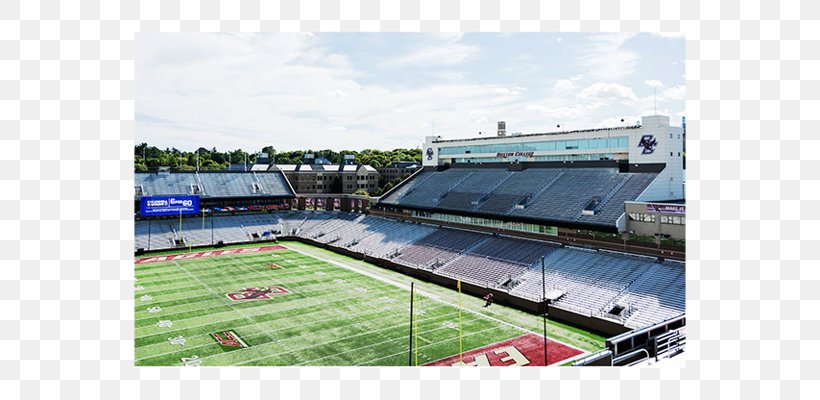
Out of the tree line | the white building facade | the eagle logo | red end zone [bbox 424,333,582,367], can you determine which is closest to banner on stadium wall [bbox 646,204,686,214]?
the white building facade

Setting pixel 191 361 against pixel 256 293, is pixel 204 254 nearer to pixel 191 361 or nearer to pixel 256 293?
pixel 256 293

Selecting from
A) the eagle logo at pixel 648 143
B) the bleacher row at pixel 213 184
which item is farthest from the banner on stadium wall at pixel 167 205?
the eagle logo at pixel 648 143

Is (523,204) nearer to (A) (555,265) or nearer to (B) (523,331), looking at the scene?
(A) (555,265)

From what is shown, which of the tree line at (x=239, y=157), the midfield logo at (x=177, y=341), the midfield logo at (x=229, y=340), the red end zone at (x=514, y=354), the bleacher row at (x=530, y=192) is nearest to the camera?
the red end zone at (x=514, y=354)

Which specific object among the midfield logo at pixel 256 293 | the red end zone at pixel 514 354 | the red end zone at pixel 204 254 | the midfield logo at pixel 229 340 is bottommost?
the red end zone at pixel 514 354

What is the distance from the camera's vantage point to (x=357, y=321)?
104ft

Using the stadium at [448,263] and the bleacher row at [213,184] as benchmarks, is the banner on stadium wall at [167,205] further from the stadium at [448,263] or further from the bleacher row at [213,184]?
the bleacher row at [213,184]

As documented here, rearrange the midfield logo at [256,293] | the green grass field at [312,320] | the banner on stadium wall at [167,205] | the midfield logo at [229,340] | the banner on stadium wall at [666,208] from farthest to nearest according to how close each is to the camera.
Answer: the banner on stadium wall at [167,205] < the midfield logo at [256,293] < the banner on stadium wall at [666,208] < the midfield logo at [229,340] < the green grass field at [312,320]

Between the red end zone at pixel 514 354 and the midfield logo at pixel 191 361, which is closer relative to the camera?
the midfield logo at pixel 191 361

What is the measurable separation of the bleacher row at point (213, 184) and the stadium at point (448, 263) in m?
0.26

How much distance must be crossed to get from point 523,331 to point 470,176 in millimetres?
30751

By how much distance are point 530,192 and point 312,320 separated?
83.1 feet

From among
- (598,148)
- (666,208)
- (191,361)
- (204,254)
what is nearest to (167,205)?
(204,254)

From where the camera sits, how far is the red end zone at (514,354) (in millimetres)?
25223
